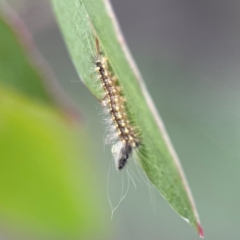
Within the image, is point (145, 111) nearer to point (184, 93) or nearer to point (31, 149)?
point (31, 149)

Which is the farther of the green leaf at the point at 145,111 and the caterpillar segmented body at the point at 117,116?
the caterpillar segmented body at the point at 117,116

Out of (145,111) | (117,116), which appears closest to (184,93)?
(117,116)

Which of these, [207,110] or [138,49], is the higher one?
[138,49]

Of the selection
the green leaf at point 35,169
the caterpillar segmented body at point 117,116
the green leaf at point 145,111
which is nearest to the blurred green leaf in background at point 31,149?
the green leaf at point 35,169

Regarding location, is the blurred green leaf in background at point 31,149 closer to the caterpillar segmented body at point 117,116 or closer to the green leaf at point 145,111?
the caterpillar segmented body at point 117,116

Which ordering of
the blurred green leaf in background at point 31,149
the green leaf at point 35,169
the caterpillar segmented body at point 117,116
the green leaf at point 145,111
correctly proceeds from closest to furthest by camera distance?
the green leaf at point 145,111, the caterpillar segmented body at point 117,116, the blurred green leaf in background at point 31,149, the green leaf at point 35,169

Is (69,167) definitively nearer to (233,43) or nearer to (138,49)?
(138,49)

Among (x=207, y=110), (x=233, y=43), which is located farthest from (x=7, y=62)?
(x=233, y=43)
